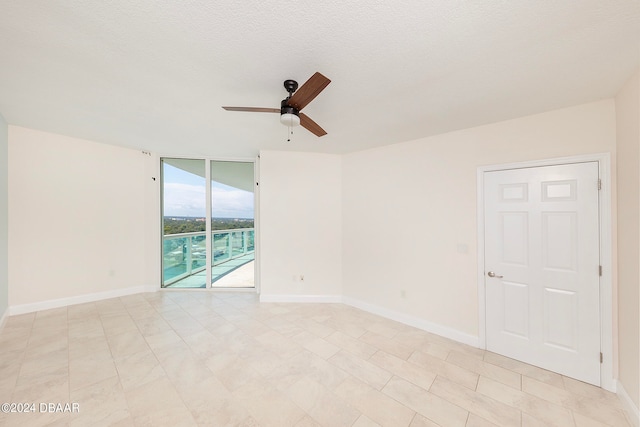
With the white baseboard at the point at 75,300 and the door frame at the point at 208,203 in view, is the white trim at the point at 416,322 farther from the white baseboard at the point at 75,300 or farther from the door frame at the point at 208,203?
the white baseboard at the point at 75,300

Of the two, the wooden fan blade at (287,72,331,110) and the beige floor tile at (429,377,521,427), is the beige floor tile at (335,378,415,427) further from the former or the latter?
the wooden fan blade at (287,72,331,110)

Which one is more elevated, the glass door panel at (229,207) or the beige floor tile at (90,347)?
the glass door panel at (229,207)

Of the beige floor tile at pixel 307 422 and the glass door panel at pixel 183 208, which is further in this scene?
the glass door panel at pixel 183 208

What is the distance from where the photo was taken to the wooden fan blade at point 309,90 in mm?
1378

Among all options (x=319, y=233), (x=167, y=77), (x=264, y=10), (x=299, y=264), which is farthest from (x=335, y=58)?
(x=299, y=264)

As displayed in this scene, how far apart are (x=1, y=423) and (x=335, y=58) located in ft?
11.6

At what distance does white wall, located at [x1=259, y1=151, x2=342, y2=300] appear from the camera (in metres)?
3.96

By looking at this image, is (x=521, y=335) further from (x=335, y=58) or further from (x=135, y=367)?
(x=135, y=367)

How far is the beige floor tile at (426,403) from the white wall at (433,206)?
122 centimetres

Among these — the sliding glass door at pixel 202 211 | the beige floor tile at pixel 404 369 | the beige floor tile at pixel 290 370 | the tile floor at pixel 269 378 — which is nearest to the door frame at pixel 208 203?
the sliding glass door at pixel 202 211

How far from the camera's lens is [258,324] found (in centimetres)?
311

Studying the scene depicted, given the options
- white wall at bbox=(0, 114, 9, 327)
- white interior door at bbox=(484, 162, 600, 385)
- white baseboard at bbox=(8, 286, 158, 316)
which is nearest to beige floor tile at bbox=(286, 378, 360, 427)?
white interior door at bbox=(484, 162, 600, 385)

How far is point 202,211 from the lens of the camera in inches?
179

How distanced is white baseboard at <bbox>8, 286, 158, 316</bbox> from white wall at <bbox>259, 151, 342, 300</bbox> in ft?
8.43
